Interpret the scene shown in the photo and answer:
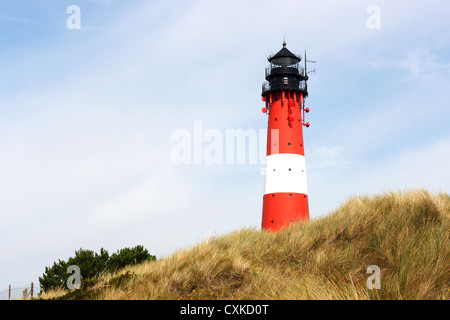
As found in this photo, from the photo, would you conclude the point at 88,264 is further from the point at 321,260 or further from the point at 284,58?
the point at 284,58

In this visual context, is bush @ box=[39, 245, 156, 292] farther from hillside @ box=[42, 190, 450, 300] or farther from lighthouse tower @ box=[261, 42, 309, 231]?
hillside @ box=[42, 190, 450, 300]

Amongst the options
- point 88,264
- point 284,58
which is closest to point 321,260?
point 88,264

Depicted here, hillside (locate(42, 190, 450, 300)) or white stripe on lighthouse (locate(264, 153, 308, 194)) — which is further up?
white stripe on lighthouse (locate(264, 153, 308, 194))

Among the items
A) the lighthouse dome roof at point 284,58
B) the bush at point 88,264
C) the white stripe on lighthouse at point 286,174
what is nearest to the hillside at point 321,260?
the bush at point 88,264

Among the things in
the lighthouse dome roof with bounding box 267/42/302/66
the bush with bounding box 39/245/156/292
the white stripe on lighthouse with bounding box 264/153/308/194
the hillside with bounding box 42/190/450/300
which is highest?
the lighthouse dome roof with bounding box 267/42/302/66

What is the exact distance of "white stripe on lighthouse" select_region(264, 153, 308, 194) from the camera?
2609cm

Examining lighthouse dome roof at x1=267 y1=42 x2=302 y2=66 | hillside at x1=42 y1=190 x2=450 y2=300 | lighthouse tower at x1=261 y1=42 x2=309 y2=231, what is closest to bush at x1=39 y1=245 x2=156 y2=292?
lighthouse tower at x1=261 y1=42 x2=309 y2=231

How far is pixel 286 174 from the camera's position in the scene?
2609 centimetres

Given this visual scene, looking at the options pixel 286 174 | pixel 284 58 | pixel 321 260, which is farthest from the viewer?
pixel 284 58

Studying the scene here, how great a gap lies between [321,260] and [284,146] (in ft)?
53.4

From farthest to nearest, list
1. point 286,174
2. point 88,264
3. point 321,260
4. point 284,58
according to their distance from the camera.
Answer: point 284,58 → point 286,174 → point 88,264 → point 321,260

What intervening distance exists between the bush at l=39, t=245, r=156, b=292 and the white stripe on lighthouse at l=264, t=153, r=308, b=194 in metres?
8.63
